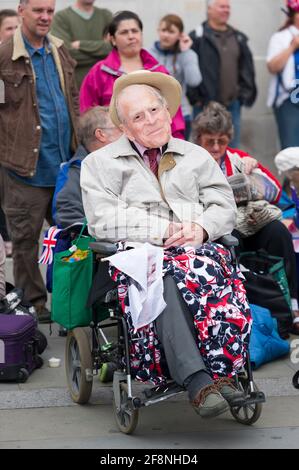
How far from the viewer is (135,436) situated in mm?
5488

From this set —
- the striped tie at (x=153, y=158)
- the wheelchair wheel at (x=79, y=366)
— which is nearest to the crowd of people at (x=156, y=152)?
the striped tie at (x=153, y=158)

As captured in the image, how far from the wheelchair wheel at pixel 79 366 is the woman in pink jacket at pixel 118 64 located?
94.1 inches

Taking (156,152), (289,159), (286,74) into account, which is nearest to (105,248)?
(156,152)

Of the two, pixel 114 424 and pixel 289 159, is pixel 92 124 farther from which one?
pixel 114 424

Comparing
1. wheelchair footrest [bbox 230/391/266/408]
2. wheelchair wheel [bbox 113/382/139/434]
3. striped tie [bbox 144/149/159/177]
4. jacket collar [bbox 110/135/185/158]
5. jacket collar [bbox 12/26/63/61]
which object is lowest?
wheelchair wheel [bbox 113/382/139/434]

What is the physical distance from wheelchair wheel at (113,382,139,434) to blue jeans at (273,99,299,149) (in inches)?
204

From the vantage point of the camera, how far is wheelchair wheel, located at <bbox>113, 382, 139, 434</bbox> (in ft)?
17.8

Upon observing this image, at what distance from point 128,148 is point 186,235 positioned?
56cm

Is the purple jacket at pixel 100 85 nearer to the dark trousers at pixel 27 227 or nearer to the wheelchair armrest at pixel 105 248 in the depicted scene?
the dark trousers at pixel 27 227

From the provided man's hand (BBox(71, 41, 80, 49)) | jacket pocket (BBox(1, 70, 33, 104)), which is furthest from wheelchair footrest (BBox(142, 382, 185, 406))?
man's hand (BBox(71, 41, 80, 49))

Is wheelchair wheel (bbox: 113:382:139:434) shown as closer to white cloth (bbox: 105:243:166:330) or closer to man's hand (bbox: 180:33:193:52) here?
white cloth (bbox: 105:243:166:330)

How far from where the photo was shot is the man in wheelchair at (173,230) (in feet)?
17.6

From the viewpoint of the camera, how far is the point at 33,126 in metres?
7.50
